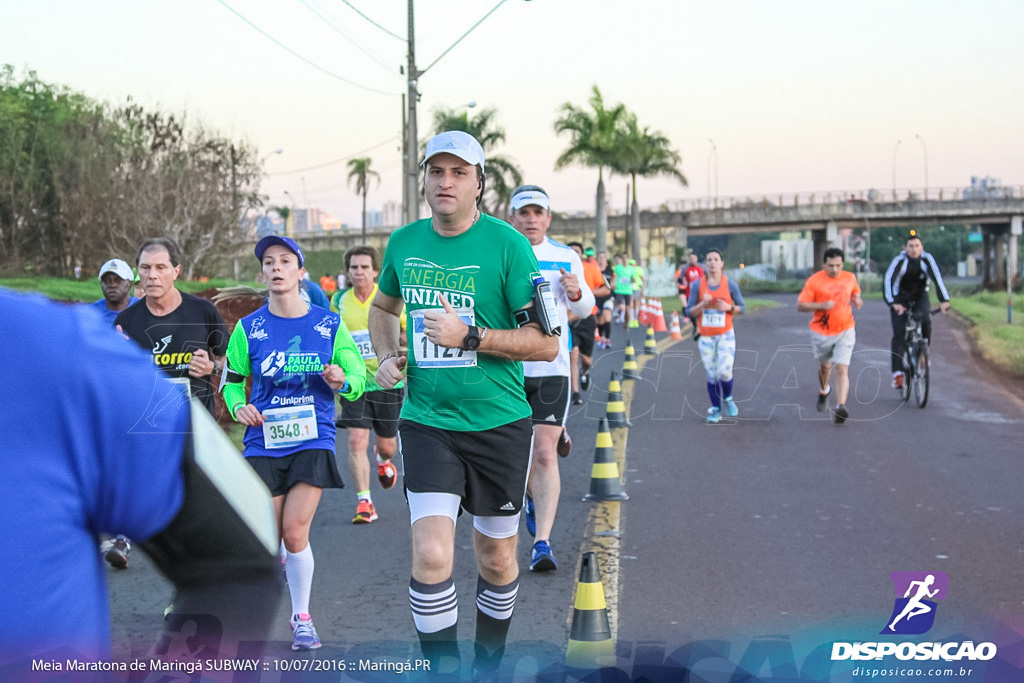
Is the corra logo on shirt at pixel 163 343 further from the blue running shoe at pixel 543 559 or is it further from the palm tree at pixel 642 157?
the palm tree at pixel 642 157

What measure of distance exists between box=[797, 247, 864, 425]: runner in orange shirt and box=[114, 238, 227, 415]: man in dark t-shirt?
24.9 feet

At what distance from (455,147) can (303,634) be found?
7.81 feet

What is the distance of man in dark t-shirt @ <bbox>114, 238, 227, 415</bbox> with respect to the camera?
696 cm

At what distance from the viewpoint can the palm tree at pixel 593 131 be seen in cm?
5800

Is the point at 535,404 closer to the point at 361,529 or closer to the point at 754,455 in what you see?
the point at 361,529

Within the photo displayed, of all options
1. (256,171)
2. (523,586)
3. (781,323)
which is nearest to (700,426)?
(523,586)

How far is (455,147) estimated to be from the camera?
15.6 ft

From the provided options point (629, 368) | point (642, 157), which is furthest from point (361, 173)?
point (629, 368)

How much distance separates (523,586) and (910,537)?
265 cm

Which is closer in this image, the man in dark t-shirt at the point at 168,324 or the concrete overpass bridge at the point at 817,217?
the man in dark t-shirt at the point at 168,324

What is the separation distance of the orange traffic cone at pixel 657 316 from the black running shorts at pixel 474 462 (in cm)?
2491

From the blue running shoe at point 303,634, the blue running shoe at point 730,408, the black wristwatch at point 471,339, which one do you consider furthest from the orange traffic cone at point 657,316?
the black wristwatch at point 471,339

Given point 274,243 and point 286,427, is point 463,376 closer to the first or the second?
point 286,427

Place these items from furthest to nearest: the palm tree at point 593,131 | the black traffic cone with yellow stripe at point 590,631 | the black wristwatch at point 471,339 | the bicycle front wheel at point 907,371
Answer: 1. the palm tree at point 593,131
2. the bicycle front wheel at point 907,371
3. the black traffic cone with yellow stripe at point 590,631
4. the black wristwatch at point 471,339
